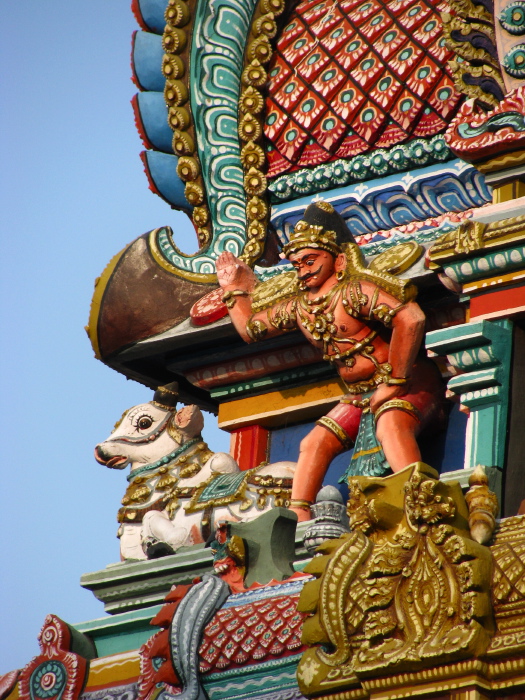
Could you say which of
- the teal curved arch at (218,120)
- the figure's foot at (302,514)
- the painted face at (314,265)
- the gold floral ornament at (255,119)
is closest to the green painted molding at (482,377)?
the painted face at (314,265)

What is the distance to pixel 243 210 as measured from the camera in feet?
34.8

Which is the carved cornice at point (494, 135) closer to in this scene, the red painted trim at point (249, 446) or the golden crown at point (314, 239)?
the golden crown at point (314, 239)

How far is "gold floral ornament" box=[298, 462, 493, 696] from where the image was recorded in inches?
255

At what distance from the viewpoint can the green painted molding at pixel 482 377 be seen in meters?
7.84

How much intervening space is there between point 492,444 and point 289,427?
8.54ft

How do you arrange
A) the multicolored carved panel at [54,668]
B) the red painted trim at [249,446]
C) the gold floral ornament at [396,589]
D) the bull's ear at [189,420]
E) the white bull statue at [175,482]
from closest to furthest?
1. the gold floral ornament at [396,589]
2. the multicolored carved panel at [54,668]
3. the white bull statue at [175,482]
4. the bull's ear at [189,420]
5. the red painted trim at [249,446]

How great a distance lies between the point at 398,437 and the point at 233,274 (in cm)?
175

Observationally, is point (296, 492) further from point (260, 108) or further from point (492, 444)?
point (260, 108)

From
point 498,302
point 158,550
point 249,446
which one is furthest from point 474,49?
point 158,550

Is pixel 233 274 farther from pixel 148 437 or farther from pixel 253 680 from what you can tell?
pixel 253 680

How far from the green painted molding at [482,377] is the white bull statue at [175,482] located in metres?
1.59

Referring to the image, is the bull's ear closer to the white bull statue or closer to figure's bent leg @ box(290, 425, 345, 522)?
the white bull statue

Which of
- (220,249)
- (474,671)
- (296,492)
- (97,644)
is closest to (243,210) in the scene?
(220,249)

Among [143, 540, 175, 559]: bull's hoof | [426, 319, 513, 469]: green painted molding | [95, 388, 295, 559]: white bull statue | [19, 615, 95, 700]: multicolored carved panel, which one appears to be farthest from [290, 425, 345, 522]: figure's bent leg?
[19, 615, 95, 700]: multicolored carved panel
